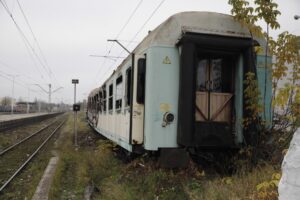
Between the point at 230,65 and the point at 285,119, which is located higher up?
the point at 230,65

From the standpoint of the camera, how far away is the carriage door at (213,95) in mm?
7395

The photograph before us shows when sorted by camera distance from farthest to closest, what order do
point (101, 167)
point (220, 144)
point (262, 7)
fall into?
point (101, 167) → point (220, 144) → point (262, 7)

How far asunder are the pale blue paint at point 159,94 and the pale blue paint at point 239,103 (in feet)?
3.78

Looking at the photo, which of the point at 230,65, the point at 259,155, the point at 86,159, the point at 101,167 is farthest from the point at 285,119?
the point at 86,159

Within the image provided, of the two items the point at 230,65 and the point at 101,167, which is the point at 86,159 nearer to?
the point at 101,167

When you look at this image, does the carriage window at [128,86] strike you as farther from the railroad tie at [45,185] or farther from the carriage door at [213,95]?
the railroad tie at [45,185]

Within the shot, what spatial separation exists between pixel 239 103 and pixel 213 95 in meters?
0.51

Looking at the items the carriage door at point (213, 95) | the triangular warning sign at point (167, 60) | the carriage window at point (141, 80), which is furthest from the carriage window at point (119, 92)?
the carriage door at point (213, 95)

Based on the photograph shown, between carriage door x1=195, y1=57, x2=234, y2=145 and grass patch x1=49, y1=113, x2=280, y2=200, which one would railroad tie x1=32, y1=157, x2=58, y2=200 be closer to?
grass patch x1=49, y1=113, x2=280, y2=200

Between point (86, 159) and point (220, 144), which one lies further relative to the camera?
point (86, 159)

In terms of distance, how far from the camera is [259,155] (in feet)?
23.8

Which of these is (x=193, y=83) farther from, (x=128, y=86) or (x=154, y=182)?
(x=128, y=86)

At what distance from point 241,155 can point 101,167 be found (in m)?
4.15

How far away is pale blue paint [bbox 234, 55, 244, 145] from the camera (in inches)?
292
